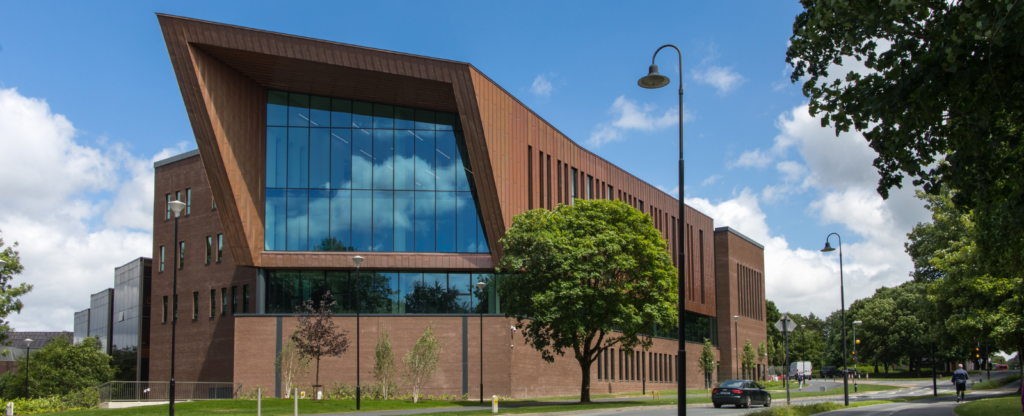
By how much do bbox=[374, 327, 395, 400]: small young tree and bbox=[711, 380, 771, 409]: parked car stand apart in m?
17.5

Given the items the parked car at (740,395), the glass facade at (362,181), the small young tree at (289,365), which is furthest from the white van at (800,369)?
the small young tree at (289,365)

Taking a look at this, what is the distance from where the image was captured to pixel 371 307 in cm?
4341

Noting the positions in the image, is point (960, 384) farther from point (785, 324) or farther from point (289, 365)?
point (289, 365)

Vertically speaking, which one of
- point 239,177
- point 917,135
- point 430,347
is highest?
point 239,177

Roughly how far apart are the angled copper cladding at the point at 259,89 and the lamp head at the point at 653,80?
2515 cm

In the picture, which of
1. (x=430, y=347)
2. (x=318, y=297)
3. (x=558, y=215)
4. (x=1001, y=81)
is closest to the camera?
(x=1001, y=81)

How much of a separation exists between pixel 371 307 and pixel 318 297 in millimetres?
3140

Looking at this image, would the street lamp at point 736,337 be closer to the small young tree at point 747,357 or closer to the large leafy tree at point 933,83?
the small young tree at point 747,357

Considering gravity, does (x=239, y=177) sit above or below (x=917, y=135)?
above

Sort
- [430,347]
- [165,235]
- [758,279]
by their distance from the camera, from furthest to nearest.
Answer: [758,279]
[165,235]
[430,347]

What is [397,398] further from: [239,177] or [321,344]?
[239,177]

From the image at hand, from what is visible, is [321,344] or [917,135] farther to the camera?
[321,344]

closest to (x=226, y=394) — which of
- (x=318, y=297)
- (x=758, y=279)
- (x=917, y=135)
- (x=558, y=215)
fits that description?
(x=318, y=297)

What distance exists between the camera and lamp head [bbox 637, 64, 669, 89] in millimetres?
14633
